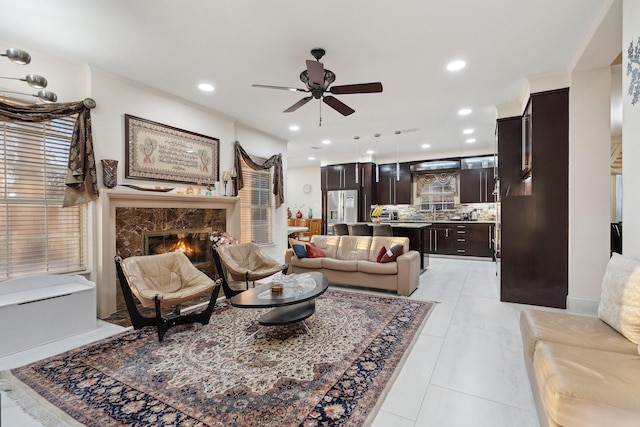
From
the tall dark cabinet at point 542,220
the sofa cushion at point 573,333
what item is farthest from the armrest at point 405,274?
the sofa cushion at point 573,333

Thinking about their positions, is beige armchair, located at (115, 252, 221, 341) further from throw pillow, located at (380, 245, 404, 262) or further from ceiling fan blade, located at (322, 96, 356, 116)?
throw pillow, located at (380, 245, 404, 262)

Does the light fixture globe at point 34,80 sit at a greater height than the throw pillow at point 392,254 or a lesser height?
greater

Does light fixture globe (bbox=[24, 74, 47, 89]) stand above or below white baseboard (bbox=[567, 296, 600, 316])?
above

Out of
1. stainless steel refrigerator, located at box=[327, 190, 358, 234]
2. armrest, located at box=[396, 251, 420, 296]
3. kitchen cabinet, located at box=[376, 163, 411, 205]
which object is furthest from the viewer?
stainless steel refrigerator, located at box=[327, 190, 358, 234]

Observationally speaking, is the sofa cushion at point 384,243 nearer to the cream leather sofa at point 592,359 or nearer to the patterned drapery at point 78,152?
the cream leather sofa at point 592,359

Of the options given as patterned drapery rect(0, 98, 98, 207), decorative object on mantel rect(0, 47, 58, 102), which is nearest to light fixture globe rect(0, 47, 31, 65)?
decorative object on mantel rect(0, 47, 58, 102)

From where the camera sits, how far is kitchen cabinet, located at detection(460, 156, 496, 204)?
25.1 ft

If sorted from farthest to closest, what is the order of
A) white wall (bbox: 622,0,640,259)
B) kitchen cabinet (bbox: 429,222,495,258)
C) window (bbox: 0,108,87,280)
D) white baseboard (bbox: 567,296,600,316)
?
kitchen cabinet (bbox: 429,222,495,258), white baseboard (bbox: 567,296,600,316), window (bbox: 0,108,87,280), white wall (bbox: 622,0,640,259)

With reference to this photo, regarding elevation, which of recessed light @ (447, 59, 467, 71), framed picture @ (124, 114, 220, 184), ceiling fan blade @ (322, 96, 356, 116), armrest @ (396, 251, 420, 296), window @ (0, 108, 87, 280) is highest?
recessed light @ (447, 59, 467, 71)

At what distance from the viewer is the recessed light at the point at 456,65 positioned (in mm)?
3408

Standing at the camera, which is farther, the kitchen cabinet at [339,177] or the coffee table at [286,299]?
the kitchen cabinet at [339,177]

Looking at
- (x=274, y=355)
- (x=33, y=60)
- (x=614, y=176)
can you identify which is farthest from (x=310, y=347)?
(x=614, y=176)

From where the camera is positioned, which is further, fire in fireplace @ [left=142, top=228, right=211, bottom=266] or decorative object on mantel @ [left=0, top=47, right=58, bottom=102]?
fire in fireplace @ [left=142, top=228, right=211, bottom=266]

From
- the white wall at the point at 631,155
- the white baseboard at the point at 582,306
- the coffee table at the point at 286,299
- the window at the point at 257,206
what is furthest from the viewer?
the window at the point at 257,206
